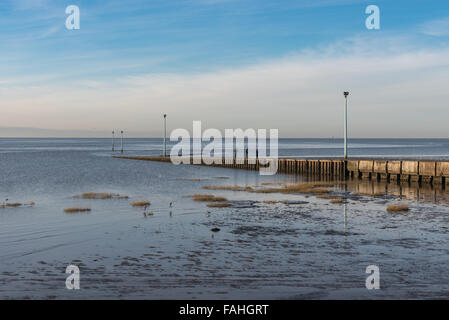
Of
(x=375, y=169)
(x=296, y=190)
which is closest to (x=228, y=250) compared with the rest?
(x=296, y=190)

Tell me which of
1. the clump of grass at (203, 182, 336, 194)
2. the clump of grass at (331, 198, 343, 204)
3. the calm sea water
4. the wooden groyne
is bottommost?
the calm sea water

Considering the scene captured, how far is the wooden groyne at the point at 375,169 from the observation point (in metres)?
44.7

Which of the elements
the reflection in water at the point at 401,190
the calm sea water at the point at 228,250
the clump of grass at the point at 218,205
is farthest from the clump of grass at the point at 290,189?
the clump of grass at the point at 218,205

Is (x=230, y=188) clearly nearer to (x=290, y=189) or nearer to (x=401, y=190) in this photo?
(x=290, y=189)

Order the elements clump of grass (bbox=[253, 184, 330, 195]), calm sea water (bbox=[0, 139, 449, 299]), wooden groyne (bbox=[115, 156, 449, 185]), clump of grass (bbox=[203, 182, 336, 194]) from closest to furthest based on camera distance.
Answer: calm sea water (bbox=[0, 139, 449, 299]), clump of grass (bbox=[253, 184, 330, 195]), clump of grass (bbox=[203, 182, 336, 194]), wooden groyne (bbox=[115, 156, 449, 185])

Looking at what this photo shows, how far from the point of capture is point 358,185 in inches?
1768

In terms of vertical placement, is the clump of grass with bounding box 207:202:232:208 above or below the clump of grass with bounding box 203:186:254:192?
below

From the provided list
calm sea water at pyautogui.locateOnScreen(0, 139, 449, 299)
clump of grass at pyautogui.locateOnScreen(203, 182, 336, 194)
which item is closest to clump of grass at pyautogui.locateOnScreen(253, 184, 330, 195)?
clump of grass at pyautogui.locateOnScreen(203, 182, 336, 194)

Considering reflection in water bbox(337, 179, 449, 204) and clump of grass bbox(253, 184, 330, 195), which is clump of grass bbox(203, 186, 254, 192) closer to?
clump of grass bbox(253, 184, 330, 195)

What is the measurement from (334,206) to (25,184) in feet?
122

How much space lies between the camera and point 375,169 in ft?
168

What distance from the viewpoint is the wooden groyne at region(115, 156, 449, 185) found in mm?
44719
